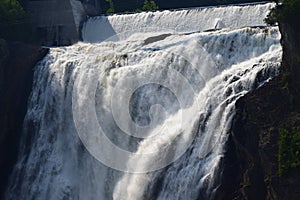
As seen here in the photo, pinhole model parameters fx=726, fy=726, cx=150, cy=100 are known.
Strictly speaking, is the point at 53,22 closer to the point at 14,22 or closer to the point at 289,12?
the point at 14,22

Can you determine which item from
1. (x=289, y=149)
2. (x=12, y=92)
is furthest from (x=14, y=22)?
(x=289, y=149)

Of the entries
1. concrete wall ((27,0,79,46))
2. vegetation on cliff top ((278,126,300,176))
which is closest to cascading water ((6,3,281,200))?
vegetation on cliff top ((278,126,300,176))

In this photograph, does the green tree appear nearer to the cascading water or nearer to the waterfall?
the cascading water

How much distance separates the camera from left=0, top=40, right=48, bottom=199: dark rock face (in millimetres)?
34281

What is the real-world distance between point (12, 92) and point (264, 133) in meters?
15.8

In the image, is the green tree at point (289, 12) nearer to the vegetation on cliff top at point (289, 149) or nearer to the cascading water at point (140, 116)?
the cascading water at point (140, 116)

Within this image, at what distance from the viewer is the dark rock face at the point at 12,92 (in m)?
34.3

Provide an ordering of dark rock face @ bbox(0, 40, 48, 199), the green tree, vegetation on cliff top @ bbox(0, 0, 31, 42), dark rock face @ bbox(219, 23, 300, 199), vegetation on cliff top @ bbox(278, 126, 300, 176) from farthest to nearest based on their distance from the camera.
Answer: vegetation on cliff top @ bbox(0, 0, 31, 42)
dark rock face @ bbox(0, 40, 48, 199)
the green tree
dark rock face @ bbox(219, 23, 300, 199)
vegetation on cliff top @ bbox(278, 126, 300, 176)

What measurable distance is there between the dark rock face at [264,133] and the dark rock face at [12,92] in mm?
12971

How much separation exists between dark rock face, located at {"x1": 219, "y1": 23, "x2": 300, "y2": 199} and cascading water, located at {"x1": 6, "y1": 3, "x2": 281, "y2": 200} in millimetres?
552

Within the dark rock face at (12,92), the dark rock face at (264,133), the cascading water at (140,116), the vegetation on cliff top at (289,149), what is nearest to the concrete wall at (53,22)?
the dark rock face at (12,92)

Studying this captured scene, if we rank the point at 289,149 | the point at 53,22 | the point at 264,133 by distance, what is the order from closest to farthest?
the point at 289,149 < the point at 264,133 < the point at 53,22

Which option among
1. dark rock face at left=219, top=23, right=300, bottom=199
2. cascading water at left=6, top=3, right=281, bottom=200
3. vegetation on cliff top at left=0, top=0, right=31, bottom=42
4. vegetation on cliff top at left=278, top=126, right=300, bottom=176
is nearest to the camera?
vegetation on cliff top at left=278, top=126, right=300, bottom=176

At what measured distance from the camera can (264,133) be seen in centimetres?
2464
